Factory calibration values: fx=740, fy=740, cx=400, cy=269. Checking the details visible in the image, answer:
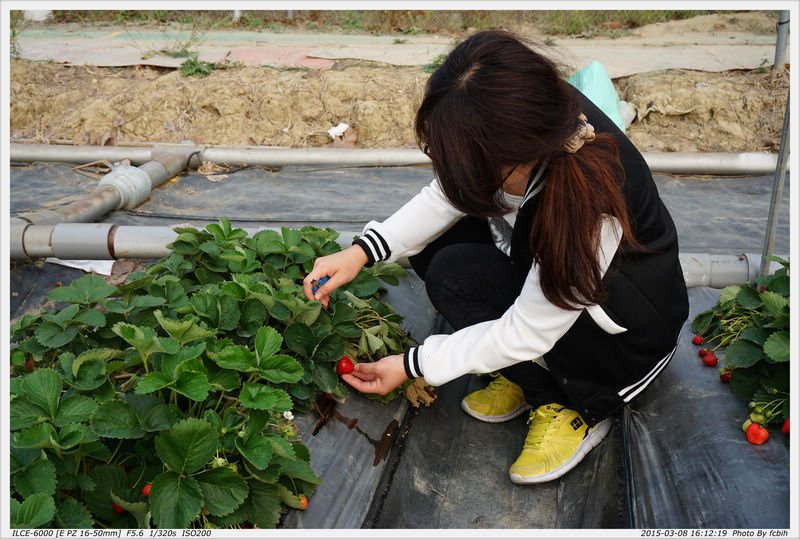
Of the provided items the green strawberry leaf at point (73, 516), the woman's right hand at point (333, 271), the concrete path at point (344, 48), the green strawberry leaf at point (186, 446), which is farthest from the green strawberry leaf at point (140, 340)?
the concrete path at point (344, 48)

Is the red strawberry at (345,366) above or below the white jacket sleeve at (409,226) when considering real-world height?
below

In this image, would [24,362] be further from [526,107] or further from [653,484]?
[653,484]

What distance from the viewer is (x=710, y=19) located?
7.73m

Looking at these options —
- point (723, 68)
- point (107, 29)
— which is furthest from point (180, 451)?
point (107, 29)

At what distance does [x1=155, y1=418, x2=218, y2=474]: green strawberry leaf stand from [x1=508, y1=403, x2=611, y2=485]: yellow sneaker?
2.95ft

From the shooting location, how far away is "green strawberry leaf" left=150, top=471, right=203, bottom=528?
1.36 m

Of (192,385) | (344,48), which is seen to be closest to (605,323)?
(192,385)

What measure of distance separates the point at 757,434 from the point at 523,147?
89 centimetres

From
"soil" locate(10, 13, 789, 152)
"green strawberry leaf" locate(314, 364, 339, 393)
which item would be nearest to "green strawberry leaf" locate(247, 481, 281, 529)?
"green strawberry leaf" locate(314, 364, 339, 393)

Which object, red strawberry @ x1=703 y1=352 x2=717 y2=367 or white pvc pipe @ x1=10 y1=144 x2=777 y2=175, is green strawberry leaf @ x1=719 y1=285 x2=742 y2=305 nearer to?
red strawberry @ x1=703 y1=352 x2=717 y2=367

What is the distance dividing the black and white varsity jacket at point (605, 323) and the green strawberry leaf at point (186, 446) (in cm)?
54

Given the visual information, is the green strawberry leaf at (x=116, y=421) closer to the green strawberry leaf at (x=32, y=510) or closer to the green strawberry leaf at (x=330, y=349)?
the green strawberry leaf at (x=32, y=510)

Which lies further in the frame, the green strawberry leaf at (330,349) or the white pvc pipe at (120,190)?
the white pvc pipe at (120,190)

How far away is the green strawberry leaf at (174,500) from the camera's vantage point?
1356mm
